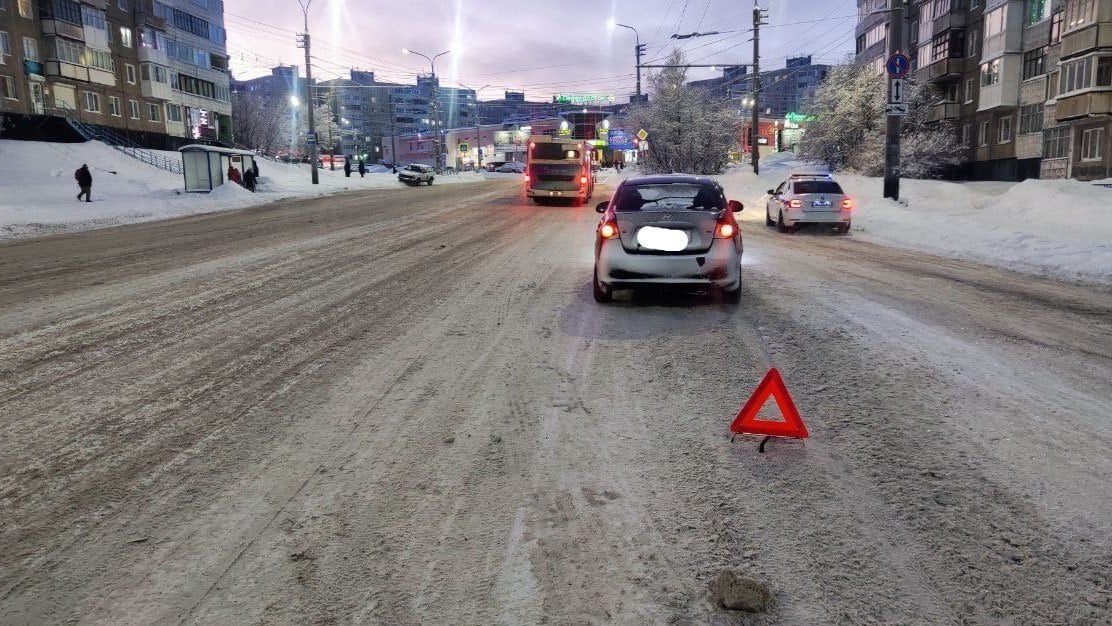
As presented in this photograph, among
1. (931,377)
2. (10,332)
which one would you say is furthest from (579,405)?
(10,332)

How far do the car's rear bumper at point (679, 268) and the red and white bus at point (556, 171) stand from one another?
21077mm

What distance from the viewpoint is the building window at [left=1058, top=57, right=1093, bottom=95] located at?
96.4 ft

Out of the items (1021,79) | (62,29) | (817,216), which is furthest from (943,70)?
(62,29)

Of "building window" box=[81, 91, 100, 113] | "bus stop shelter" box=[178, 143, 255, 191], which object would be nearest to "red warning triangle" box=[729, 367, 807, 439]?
"bus stop shelter" box=[178, 143, 255, 191]

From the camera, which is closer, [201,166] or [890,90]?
[890,90]

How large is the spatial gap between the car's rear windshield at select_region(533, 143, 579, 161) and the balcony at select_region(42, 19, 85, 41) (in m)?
37.9

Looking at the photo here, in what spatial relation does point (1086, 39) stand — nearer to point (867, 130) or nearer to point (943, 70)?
point (867, 130)

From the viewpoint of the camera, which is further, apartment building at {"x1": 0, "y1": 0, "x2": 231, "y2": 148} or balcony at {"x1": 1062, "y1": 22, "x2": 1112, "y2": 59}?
apartment building at {"x1": 0, "y1": 0, "x2": 231, "y2": 148}

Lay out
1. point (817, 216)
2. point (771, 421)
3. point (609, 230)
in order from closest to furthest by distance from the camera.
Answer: point (771, 421) → point (609, 230) → point (817, 216)

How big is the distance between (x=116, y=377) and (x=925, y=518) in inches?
202

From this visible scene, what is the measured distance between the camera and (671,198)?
785 cm

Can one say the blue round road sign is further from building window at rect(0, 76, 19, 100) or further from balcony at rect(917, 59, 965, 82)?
building window at rect(0, 76, 19, 100)

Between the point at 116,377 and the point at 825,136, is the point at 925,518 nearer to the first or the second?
the point at 116,377

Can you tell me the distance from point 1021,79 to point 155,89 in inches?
2416
